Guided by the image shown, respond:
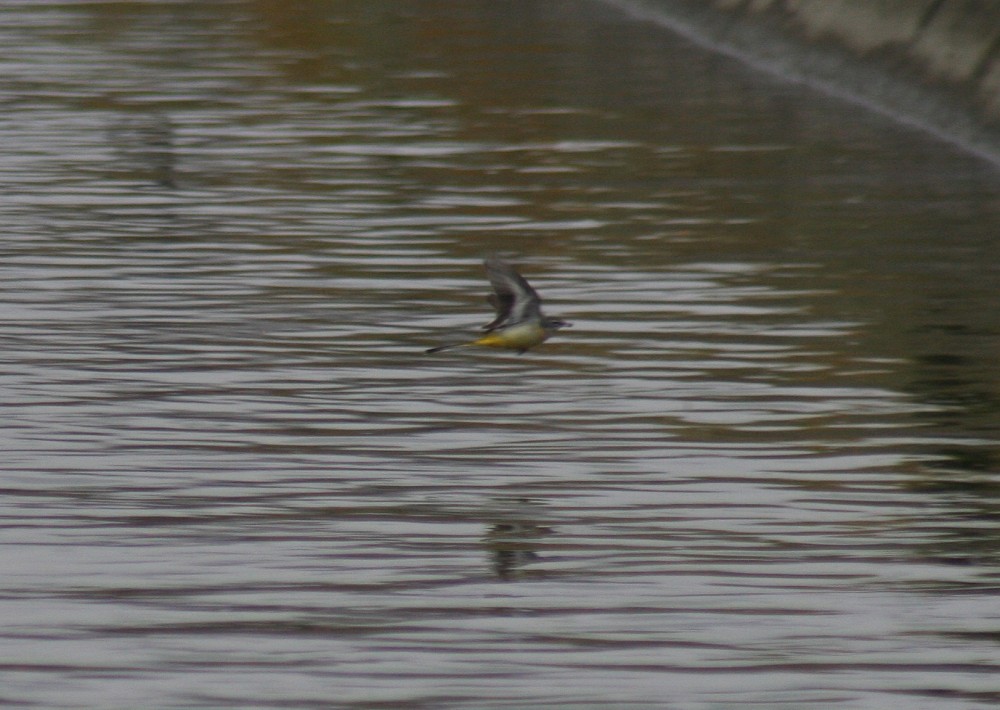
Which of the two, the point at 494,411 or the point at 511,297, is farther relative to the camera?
the point at 511,297

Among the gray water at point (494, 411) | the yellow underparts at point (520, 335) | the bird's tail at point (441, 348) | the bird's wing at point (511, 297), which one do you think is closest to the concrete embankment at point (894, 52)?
the gray water at point (494, 411)

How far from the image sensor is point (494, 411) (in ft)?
31.2

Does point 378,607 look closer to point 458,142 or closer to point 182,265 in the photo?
point 182,265

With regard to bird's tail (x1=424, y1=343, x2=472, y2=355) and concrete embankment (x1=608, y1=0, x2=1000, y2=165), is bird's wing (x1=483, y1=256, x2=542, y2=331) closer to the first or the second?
bird's tail (x1=424, y1=343, x2=472, y2=355)

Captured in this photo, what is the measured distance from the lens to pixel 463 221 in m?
13.6

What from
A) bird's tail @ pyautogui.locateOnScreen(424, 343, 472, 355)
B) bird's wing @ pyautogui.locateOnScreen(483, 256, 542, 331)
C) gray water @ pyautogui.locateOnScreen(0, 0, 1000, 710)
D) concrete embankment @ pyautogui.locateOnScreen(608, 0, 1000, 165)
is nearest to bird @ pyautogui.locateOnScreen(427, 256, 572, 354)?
bird's wing @ pyautogui.locateOnScreen(483, 256, 542, 331)

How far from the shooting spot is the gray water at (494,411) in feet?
22.3

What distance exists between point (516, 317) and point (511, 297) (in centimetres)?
12

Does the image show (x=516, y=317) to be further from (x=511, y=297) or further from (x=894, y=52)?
(x=894, y=52)

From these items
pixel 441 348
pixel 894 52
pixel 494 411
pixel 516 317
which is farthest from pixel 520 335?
pixel 894 52

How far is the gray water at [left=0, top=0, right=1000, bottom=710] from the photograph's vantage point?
6.79 m

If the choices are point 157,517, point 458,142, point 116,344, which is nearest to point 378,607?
point 157,517

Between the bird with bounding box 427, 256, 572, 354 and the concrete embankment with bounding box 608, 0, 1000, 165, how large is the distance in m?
6.70

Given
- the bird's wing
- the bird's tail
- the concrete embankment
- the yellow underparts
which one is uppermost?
the bird's wing
